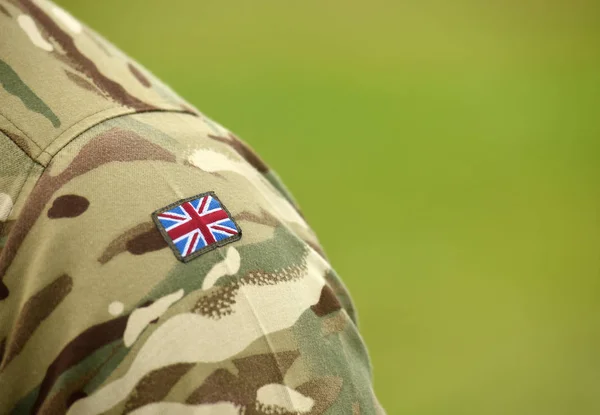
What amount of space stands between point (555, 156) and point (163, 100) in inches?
76.1

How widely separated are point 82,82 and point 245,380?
0.62 ft

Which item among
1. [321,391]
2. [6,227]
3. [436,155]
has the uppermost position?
[6,227]

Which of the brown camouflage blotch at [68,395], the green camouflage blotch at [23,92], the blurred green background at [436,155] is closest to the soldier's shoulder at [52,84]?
the green camouflage blotch at [23,92]

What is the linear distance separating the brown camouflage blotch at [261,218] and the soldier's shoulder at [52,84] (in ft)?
0.30

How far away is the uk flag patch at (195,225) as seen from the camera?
0.31 meters

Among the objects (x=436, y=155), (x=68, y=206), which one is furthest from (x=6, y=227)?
(x=436, y=155)

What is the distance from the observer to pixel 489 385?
1.46 meters

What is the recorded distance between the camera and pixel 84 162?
321mm

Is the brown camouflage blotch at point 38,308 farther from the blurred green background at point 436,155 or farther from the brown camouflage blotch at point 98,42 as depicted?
the blurred green background at point 436,155

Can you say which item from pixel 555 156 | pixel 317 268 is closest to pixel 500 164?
pixel 555 156

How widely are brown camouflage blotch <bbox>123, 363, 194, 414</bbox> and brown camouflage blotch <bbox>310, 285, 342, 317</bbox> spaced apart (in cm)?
9

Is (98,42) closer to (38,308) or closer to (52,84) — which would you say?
(52,84)

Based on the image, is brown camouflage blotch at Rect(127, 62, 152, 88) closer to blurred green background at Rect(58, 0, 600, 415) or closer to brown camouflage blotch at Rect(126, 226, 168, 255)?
brown camouflage blotch at Rect(126, 226, 168, 255)

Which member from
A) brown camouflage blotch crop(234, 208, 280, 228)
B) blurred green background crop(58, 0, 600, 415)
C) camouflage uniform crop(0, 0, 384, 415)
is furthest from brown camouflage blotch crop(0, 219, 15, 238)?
blurred green background crop(58, 0, 600, 415)
